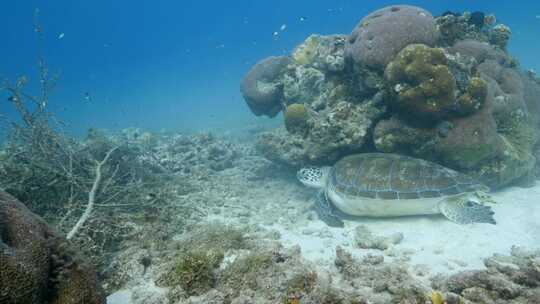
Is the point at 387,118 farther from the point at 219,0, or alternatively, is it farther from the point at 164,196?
the point at 219,0

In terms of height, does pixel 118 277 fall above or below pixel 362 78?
below

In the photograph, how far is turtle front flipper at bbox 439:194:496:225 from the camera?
251 inches

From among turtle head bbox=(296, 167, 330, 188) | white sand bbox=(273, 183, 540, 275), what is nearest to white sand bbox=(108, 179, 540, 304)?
white sand bbox=(273, 183, 540, 275)

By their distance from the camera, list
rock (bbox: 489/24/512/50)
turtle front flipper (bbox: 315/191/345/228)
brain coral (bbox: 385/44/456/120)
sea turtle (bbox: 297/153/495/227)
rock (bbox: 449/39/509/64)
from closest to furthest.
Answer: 1. sea turtle (bbox: 297/153/495/227)
2. turtle front flipper (bbox: 315/191/345/228)
3. brain coral (bbox: 385/44/456/120)
4. rock (bbox: 449/39/509/64)
5. rock (bbox: 489/24/512/50)

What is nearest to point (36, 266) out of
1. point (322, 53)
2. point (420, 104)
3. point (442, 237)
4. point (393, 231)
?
point (393, 231)

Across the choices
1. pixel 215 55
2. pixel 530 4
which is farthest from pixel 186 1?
pixel 530 4

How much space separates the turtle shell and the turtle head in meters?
0.72

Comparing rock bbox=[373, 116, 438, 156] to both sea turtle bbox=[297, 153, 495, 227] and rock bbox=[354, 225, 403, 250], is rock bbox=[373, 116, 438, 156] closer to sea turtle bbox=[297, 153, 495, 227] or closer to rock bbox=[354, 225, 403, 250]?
sea turtle bbox=[297, 153, 495, 227]

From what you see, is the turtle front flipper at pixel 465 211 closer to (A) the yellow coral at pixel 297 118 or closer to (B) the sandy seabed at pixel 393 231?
(B) the sandy seabed at pixel 393 231

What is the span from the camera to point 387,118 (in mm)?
8227

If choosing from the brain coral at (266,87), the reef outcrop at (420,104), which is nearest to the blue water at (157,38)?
the brain coral at (266,87)

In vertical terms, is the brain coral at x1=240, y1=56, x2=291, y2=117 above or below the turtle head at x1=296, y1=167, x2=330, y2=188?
above

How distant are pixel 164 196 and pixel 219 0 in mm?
159957

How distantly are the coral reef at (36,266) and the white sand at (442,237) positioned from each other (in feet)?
10.2
